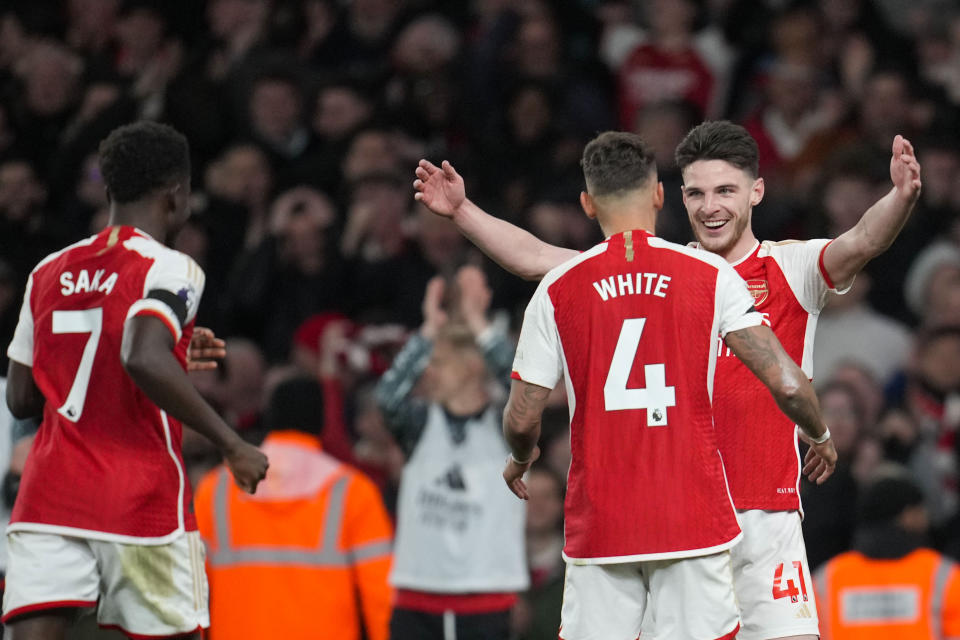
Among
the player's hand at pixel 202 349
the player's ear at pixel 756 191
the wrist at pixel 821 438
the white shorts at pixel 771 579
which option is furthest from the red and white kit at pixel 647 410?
the player's hand at pixel 202 349

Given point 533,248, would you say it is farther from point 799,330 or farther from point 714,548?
point 714,548

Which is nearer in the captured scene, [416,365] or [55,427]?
[55,427]

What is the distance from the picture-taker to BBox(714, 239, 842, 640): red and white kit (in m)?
5.65

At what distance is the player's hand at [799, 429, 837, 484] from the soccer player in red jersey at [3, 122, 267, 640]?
184cm

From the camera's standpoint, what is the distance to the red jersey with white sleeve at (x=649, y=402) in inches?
195

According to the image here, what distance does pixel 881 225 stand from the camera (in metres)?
5.54

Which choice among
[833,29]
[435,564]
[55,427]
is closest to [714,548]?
[55,427]

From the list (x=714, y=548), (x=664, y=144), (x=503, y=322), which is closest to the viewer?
(x=714, y=548)

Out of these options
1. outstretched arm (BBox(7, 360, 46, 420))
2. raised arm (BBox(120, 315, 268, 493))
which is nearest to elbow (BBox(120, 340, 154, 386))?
raised arm (BBox(120, 315, 268, 493))

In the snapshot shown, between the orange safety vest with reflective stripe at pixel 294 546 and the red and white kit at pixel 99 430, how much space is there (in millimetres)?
2165

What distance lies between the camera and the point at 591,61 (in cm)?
1253

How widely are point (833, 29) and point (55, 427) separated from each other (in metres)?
8.18

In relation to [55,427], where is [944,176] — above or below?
above

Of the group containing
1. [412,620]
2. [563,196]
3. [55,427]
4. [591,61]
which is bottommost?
[412,620]
